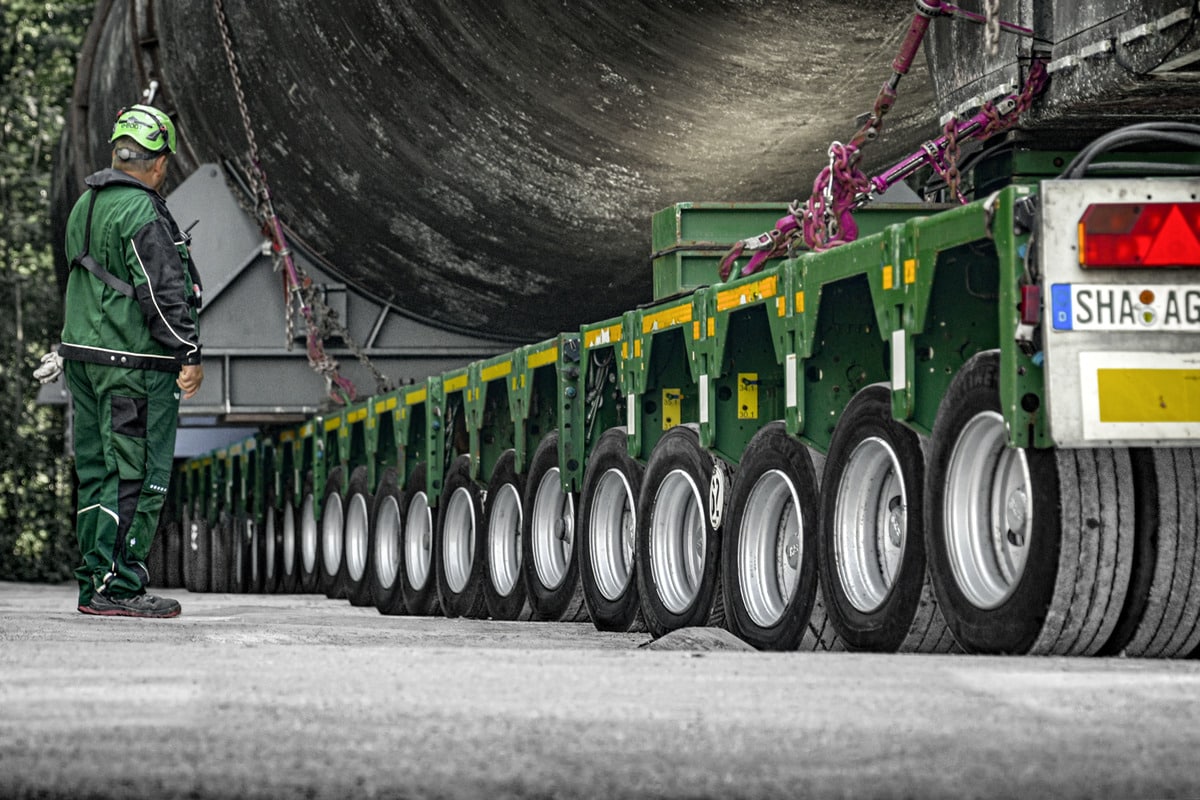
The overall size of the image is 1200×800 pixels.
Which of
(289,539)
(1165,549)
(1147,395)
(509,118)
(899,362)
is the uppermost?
(509,118)

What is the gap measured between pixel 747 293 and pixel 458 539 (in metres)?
4.29

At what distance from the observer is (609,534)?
8562mm

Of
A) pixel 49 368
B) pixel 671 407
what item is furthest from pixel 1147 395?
pixel 49 368

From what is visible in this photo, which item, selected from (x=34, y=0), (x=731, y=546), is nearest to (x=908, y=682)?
(x=731, y=546)

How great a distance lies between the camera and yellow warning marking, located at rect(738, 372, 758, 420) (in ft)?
23.9

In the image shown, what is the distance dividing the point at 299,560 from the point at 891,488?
9.47 metres

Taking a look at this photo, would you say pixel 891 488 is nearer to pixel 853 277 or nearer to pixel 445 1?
pixel 853 277

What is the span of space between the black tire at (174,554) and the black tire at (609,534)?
41.8ft

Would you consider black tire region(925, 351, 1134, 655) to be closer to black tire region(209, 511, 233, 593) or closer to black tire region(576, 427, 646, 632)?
black tire region(576, 427, 646, 632)

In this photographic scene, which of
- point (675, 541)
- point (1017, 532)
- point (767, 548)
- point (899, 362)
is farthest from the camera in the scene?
point (675, 541)

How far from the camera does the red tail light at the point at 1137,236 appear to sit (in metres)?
4.92

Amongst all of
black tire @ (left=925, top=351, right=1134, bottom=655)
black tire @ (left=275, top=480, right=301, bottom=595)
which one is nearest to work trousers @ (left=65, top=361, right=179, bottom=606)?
black tire @ (left=925, top=351, right=1134, bottom=655)

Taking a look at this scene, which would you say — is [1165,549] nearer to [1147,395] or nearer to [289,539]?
[1147,395]

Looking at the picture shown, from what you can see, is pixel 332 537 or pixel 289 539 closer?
pixel 332 537
